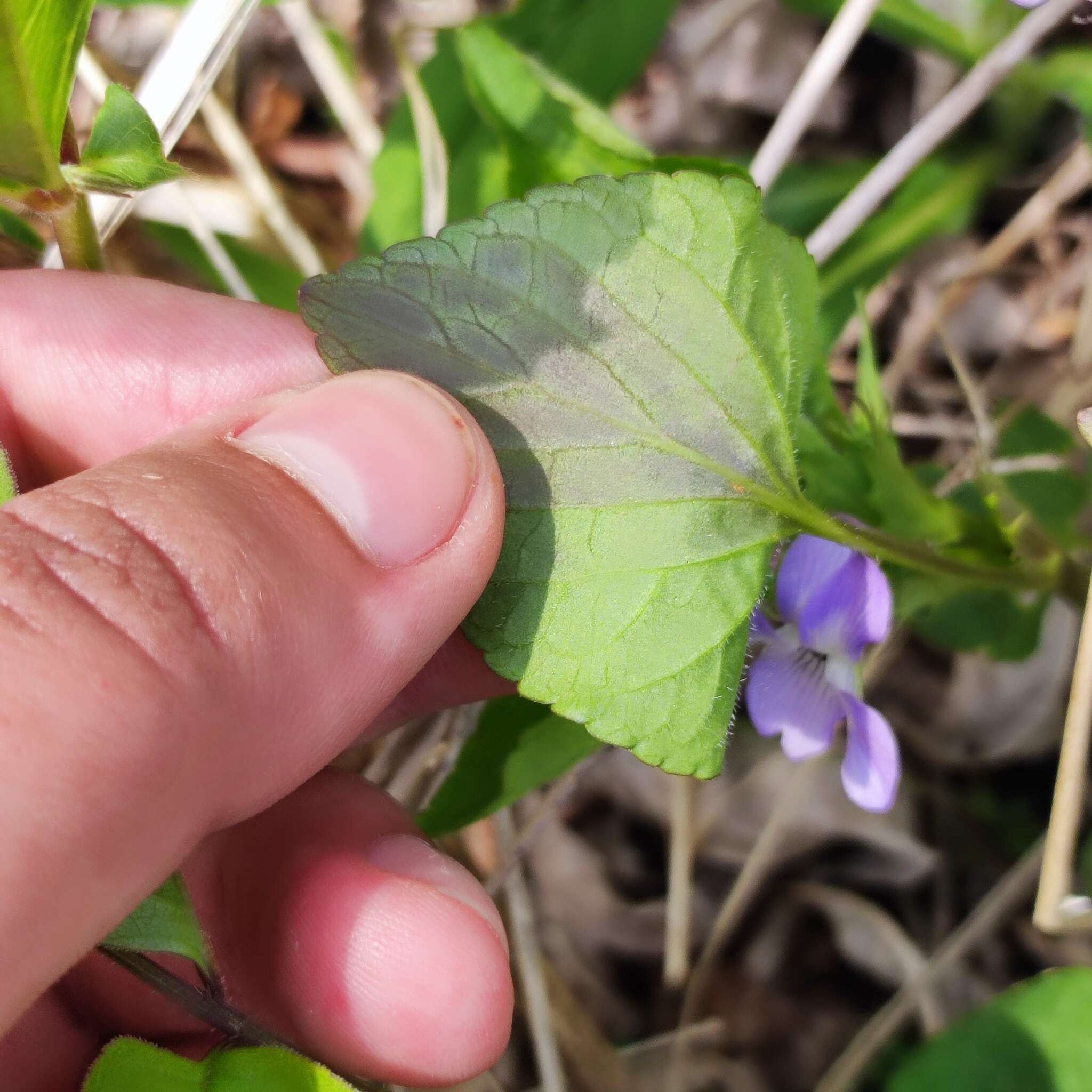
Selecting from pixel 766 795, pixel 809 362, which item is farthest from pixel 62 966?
pixel 766 795

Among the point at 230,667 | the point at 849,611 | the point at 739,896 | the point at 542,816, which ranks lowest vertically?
the point at 739,896

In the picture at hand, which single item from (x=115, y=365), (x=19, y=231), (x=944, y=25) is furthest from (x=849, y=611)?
(x=19, y=231)

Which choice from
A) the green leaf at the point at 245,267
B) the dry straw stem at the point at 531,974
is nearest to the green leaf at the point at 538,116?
the green leaf at the point at 245,267

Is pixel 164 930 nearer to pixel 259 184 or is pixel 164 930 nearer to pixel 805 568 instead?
pixel 805 568

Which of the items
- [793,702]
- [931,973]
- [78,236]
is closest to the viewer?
[78,236]

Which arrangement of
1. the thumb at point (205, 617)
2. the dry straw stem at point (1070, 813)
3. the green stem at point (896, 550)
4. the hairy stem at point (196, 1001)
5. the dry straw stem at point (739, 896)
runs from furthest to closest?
the dry straw stem at point (739, 896), the dry straw stem at point (1070, 813), the green stem at point (896, 550), the hairy stem at point (196, 1001), the thumb at point (205, 617)

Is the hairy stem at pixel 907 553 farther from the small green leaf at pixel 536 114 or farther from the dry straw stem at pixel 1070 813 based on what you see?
the small green leaf at pixel 536 114
